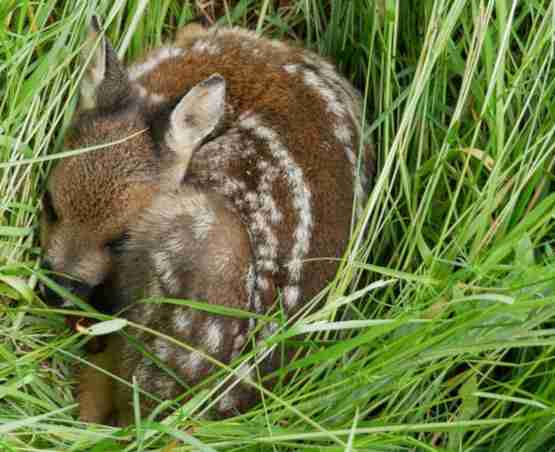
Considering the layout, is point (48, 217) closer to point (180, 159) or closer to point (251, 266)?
point (180, 159)

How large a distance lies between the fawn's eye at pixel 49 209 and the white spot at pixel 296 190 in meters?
0.75

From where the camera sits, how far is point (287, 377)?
284 cm

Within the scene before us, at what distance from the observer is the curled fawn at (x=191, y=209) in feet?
8.80

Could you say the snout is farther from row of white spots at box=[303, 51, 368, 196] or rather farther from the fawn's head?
row of white spots at box=[303, 51, 368, 196]

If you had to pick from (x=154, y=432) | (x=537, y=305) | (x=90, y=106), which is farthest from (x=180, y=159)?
(x=537, y=305)

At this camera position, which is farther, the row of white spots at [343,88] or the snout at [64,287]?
the row of white spots at [343,88]

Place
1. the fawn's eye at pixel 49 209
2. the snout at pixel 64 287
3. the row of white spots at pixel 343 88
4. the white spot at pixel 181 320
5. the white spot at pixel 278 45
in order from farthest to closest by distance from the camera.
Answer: the white spot at pixel 278 45 < the row of white spots at pixel 343 88 < the fawn's eye at pixel 49 209 < the snout at pixel 64 287 < the white spot at pixel 181 320

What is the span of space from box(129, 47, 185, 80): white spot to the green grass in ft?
0.40

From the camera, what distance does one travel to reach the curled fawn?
2682 millimetres

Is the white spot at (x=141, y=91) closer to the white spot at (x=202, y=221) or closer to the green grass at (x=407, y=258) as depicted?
the green grass at (x=407, y=258)

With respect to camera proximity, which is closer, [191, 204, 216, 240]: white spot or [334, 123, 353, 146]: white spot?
[191, 204, 216, 240]: white spot

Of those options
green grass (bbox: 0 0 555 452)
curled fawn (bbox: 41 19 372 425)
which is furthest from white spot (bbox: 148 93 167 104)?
green grass (bbox: 0 0 555 452)

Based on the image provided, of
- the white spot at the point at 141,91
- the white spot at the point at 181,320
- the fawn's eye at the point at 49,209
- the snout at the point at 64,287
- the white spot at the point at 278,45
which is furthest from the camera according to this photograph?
the white spot at the point at 278,45

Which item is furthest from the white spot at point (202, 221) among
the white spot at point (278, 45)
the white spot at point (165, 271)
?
the white spot at point (278, 45)
